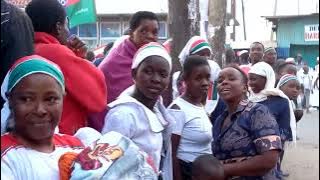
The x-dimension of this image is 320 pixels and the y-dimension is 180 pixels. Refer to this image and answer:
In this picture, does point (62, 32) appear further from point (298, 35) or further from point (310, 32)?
point (298, 35)

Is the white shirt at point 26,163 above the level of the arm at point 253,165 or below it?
above

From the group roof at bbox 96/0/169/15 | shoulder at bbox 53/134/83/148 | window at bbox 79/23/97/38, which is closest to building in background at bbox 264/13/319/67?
roof at bbox 96/0/169/15

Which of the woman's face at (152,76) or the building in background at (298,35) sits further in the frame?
the building in background at (298,35)

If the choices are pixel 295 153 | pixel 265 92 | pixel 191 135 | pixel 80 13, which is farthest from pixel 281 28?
pixel 191 135

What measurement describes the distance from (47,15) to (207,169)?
4.10ft

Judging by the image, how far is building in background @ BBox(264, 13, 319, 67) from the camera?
30.2 meters

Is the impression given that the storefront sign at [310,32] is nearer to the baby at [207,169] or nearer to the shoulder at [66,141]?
the baby at [207,169]

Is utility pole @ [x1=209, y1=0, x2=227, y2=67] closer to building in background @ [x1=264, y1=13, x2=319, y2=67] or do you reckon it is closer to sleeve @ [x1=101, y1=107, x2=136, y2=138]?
sleeve @ [x1=101, y1=107, x2=136, y2=138]

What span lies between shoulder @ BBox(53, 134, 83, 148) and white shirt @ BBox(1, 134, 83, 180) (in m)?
0.09

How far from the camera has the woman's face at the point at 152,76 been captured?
3.10m

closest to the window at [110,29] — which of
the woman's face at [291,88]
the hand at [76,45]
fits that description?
the woman's face at [291,88]

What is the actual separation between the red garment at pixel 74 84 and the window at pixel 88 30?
76.5ft

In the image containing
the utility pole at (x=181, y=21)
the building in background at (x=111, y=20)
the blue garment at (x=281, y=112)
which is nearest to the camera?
the blue garment at (x=281, y=112)

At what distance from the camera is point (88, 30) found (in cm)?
2698
